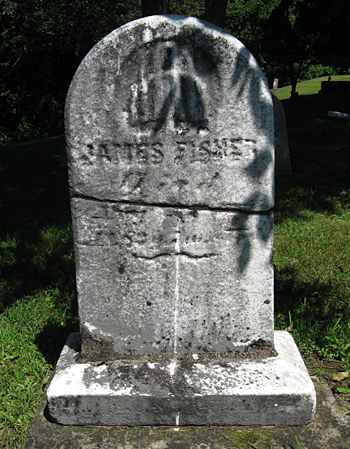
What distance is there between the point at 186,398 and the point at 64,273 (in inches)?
90.8

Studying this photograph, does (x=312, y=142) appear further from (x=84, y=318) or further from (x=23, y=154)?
(x=84, y=318)

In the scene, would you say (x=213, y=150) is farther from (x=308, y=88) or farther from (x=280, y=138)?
(x=308, y=88)

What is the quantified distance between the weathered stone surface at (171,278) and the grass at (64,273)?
1.95 feet

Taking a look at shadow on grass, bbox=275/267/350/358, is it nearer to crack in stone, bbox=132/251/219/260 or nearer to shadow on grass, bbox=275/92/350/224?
crack in stone, bbox=132/251/219/260

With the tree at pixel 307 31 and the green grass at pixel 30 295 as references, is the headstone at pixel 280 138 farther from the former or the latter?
the tree at pixel 307 31

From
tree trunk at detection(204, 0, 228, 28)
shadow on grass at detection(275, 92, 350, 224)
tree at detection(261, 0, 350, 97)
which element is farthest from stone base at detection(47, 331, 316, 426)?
tree at detection(261, 0, 350, 97)

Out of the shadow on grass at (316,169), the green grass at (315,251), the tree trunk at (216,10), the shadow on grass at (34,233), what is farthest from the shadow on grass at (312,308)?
the tree trunk at (216,10)

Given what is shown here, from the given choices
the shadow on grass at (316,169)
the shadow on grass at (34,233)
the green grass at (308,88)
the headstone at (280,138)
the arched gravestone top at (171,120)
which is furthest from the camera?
the green grass at (308,88)

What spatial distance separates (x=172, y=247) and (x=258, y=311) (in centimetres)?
62

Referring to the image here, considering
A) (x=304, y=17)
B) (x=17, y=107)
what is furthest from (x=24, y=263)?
(x=304, y=17)

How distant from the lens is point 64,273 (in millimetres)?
4168

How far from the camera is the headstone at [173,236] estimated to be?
2059 mm

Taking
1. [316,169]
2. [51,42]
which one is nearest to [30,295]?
[316,169]

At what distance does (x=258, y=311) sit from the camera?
2389 mm
